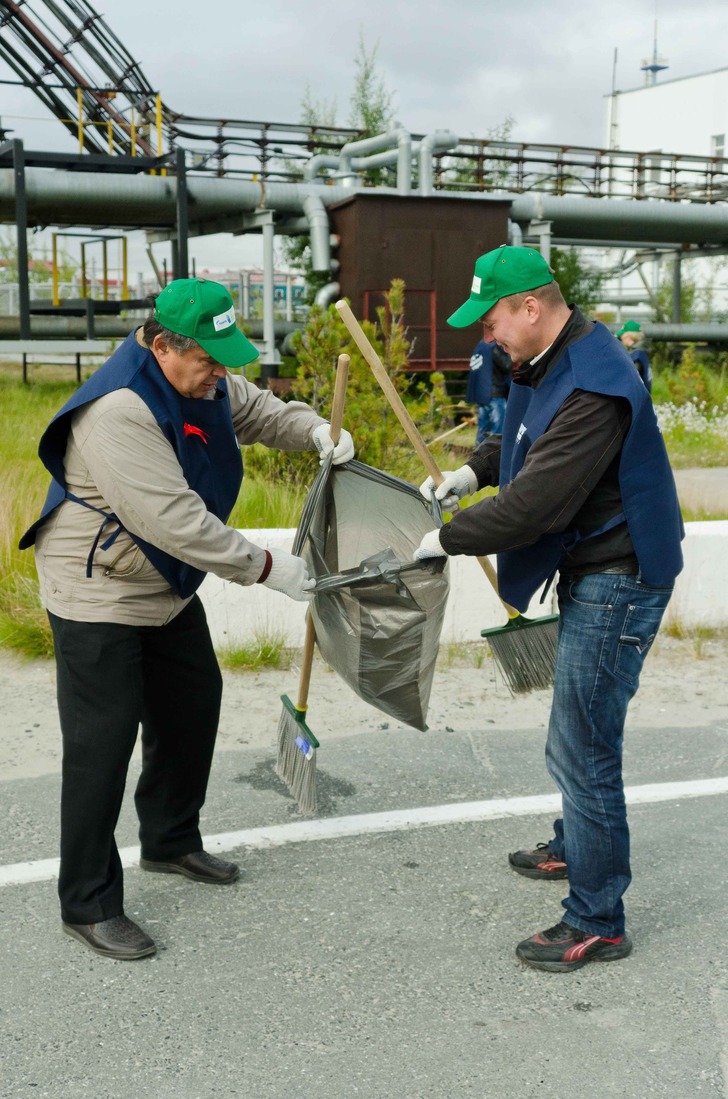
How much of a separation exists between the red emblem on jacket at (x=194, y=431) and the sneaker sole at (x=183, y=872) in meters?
1.42

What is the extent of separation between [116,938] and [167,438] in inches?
56.1

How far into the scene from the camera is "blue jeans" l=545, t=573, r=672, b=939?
2.96m

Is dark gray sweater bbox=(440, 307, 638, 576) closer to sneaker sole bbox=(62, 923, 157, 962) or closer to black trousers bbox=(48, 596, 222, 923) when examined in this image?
black trousers bbox=(48, 596, 222, 923)

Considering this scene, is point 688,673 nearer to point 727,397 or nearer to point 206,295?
point 206,295

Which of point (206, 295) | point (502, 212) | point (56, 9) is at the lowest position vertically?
point (206, 295)

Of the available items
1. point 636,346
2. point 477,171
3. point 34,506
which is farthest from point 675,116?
point 34,506

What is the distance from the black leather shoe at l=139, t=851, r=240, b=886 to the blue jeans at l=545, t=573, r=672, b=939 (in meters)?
1.09

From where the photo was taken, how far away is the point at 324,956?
10.1 ft

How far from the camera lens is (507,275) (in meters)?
2.88

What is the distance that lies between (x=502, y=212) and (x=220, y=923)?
14833 mm

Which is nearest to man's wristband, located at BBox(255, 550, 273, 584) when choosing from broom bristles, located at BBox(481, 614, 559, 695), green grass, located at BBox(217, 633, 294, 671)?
broom bristles, located at BBox(481, 614, 559, 695)

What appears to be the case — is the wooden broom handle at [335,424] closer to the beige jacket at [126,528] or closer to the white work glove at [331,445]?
the white work glove at [331,445]

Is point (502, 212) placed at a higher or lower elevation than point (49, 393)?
higher

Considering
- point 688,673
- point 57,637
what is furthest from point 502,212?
point 57,637
